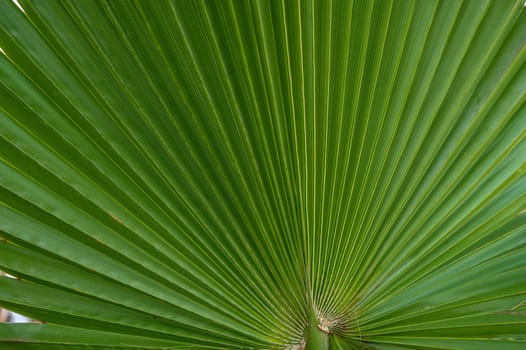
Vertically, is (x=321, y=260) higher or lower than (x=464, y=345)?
higher

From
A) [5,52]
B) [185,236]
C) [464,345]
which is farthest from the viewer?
[464,345]

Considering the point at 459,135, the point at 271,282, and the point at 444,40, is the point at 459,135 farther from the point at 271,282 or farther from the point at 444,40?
the point at 271,282

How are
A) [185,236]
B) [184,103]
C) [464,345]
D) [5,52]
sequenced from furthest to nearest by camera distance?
[464,345] < [185,236] < [184,103] < [5,52]

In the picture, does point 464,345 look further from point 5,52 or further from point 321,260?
point 5,52

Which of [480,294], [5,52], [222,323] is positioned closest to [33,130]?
[5,52]

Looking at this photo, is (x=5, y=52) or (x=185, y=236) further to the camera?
(x=185, y=236)

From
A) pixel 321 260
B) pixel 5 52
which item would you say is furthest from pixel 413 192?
pixel 5 52

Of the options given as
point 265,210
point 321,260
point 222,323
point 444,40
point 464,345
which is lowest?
point 464,345
